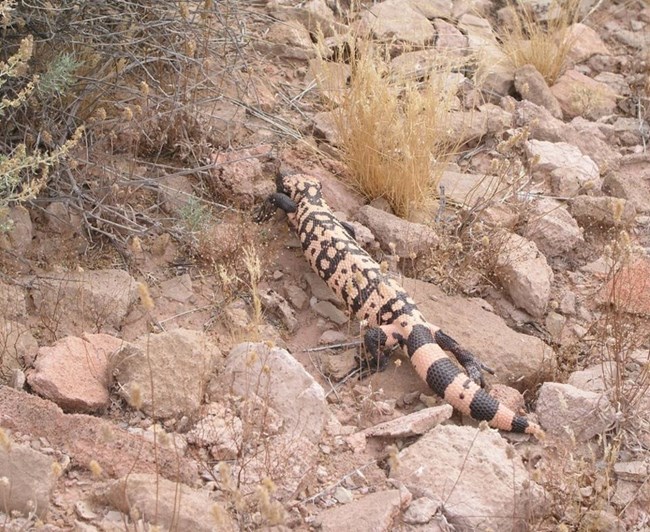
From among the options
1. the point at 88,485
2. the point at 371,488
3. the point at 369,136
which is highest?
the point at 369,136

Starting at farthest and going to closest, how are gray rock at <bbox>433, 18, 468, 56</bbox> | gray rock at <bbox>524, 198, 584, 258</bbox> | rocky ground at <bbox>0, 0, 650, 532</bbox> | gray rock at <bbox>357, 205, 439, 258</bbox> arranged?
gray rock at <bbox>433, 18, 468, 56</bbox> → gray rock at <bbox>524, 198, 584, 258</bbox> → gray rock at <bbox>357, 205, 439, 258</bbox> → rocky ground at <bbox>0, 0, 650, 532</bbox>

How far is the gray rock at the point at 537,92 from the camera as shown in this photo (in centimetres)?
571

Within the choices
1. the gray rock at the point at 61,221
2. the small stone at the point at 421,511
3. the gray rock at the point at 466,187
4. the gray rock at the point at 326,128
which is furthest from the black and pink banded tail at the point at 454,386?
the gray rock at the point at 61,221

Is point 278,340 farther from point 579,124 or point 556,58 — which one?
point 556,58

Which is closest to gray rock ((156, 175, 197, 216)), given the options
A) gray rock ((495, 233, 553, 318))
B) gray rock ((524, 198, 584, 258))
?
gray rock ((495, 233, 553, 318))

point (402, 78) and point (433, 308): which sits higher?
point (402, 78)

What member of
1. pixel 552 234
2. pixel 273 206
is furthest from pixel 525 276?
pixel 273 206

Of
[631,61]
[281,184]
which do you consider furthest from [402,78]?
[631,61]

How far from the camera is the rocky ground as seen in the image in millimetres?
2771

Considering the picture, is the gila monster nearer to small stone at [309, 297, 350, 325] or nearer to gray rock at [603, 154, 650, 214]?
small stone at [309, 297, 350, 325]

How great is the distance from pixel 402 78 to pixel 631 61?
237cm

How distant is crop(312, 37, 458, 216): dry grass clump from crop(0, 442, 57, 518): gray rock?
2376 millimetres

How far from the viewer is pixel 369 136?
450 centimetres

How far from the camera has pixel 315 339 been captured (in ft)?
13.0
